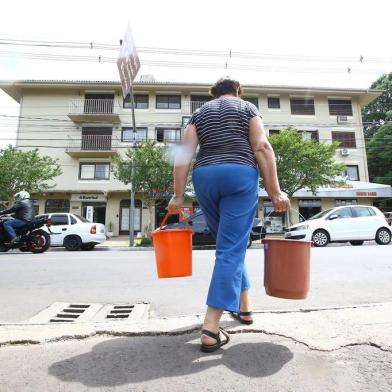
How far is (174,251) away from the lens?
272 cm

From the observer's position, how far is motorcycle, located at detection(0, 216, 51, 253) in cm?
1015

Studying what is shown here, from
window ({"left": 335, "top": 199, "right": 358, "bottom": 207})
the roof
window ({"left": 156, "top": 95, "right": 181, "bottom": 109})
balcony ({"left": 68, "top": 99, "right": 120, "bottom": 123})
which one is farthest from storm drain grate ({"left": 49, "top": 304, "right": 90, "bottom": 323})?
window ({"left": 335, "top": 199, "right": 358, "bottom": 207})

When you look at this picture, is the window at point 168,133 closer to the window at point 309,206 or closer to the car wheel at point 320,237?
the window at point 309,206

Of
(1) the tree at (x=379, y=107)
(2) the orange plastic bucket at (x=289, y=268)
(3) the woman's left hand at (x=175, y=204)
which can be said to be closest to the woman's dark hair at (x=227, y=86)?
(3) the woman's left hand at (x=175, y=204)

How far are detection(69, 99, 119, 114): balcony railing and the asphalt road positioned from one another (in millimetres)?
21172

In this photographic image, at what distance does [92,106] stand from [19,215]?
18.1 metres

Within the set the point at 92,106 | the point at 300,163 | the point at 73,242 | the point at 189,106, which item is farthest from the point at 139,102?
the point at 73,242

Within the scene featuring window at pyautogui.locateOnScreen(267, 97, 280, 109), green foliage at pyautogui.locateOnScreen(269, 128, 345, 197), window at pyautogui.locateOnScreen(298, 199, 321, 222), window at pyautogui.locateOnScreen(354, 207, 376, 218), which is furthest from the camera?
Result: window at pyautogui.locateOnScreen(267, 97, 280, 109)

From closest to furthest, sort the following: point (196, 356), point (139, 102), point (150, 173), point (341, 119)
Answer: point (196, 356)
point (150, 173)
point (139, 102)
point (341, 119)

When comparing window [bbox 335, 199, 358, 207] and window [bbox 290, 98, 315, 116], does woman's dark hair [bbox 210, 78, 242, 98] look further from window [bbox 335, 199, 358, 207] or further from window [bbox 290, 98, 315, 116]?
window [bbox 290, 98, 315, 116]

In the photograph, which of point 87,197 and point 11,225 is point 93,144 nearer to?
point 87,197

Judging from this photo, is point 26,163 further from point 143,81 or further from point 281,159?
point 281,159

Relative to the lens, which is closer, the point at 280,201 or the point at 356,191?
the point at 280,201

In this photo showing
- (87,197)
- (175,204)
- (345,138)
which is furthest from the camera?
(345,138)
